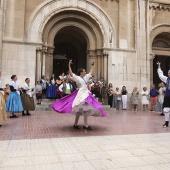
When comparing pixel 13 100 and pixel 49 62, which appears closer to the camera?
pixel 13 100

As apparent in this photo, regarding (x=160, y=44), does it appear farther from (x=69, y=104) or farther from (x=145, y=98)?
(x=69, y=104)

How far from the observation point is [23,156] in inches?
156

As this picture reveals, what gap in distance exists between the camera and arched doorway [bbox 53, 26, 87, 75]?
20.8 m

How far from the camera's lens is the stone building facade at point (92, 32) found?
15.3 m

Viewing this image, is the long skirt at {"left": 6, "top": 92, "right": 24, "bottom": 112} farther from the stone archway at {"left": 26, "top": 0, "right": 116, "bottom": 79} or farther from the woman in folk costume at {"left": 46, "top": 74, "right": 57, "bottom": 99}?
the stone archway at {"left": 26, "top": 0, "right": 116, "bottom": 79}

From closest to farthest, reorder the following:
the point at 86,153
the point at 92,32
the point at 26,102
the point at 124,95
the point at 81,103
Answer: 1. the point at 86,153
2. the point at 81,103
3. the point at 26,102
4. the point at 124,95
5. the point at 92,32

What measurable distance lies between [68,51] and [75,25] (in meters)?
5.32

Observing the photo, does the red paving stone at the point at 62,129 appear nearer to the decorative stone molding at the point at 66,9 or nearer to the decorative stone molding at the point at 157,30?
the decorative stone molding at the point at 66,9

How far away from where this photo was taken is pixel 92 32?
1767cm

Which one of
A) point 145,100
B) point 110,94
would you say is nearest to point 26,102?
point 110,94

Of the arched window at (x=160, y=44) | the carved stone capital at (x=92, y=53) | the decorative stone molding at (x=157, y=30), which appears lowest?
the carved stone capital at (x=92, y=53)

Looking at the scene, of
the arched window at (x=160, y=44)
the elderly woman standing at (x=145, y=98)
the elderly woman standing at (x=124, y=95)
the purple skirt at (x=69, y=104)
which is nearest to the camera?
the purple skirt at (x=69, y=104)

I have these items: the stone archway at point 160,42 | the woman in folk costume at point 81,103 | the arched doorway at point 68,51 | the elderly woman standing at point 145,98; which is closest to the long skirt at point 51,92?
the elderly woman standing at point 145,98

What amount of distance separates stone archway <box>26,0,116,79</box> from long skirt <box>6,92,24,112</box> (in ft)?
21.5
